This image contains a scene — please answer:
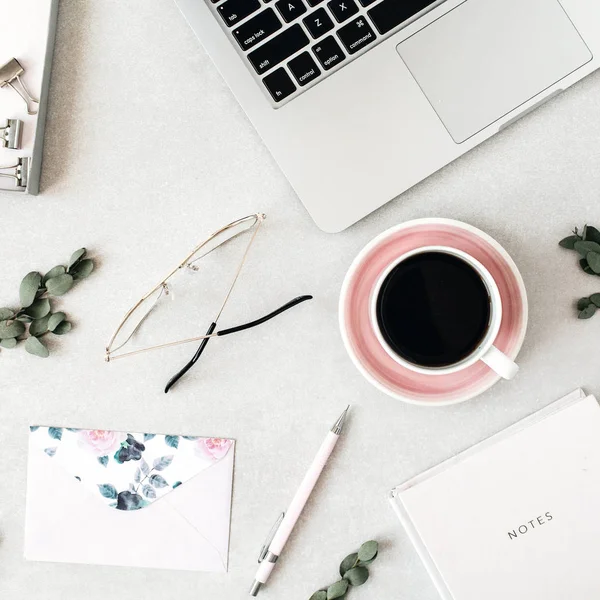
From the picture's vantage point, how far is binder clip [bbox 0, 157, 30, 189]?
62 cm

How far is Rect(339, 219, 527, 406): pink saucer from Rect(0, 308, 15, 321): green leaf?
0.34m

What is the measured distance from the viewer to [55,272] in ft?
2.12

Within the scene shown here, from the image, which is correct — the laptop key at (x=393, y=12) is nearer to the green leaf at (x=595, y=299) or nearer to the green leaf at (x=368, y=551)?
the green leaf at (x=595, y=299)

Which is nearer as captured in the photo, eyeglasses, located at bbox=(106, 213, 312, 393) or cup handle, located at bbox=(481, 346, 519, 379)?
cup handle, located at bbox=(481, 346, 519, 379)

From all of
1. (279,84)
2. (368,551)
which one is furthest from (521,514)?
(279,84)

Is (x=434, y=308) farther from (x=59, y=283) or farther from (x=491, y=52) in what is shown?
(x=59, y=283)

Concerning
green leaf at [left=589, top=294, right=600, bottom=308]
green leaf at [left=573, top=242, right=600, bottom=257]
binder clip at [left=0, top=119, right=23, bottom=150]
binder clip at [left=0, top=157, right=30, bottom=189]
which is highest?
binder clip at [left=0, top=119, right=23, bottom=150]

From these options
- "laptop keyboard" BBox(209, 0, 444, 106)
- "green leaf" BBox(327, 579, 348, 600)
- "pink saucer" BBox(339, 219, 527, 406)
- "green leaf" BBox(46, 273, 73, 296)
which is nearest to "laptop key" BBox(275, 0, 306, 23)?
"laptop keyboard" BBox(209, 0, 444, 106)

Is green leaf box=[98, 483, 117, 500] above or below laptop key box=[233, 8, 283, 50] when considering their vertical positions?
below

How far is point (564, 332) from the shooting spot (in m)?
0.64

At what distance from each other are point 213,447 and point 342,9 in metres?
0.44

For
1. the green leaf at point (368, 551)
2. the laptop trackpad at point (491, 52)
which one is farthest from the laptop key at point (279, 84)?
the green leaf at point (368, 551)

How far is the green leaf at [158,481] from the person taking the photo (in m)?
0.65

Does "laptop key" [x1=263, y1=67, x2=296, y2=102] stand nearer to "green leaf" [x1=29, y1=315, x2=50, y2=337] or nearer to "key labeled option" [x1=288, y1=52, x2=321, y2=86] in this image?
"key labeled option" [x1=288, y1=52, x2=321, y2=86]
